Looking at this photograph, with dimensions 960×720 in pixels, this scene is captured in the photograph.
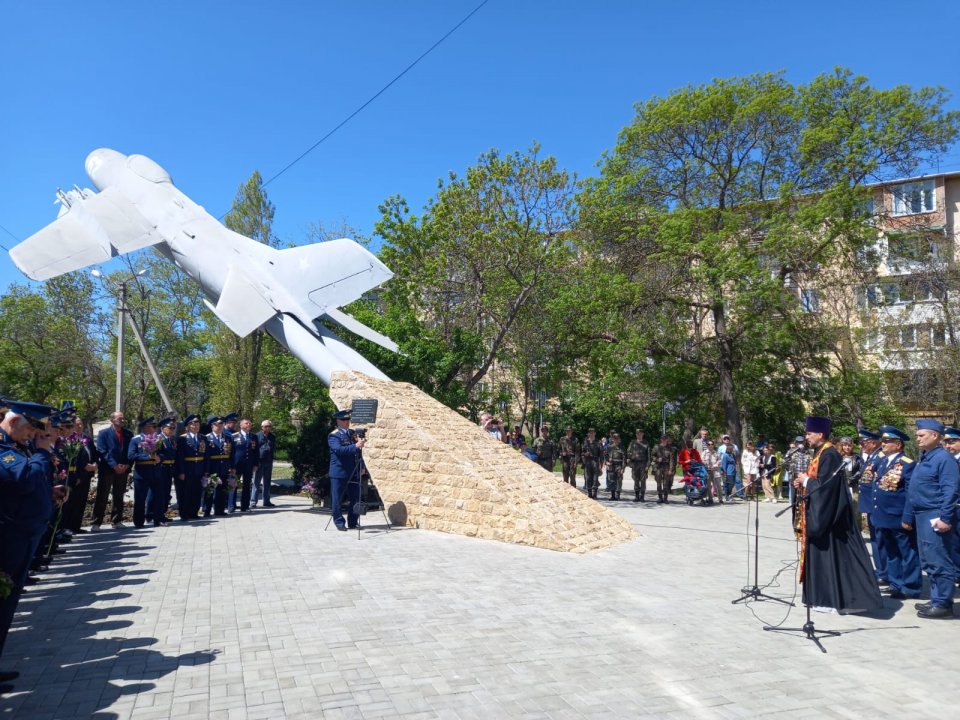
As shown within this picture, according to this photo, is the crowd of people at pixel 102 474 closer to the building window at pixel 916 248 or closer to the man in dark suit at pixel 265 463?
the man in dark suit at pixel 265 463

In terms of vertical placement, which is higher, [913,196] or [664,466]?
[913,196]

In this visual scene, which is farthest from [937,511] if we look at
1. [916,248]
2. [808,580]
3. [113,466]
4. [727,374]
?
[916,248]

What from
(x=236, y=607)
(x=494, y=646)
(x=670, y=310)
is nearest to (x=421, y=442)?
(x=236, y=607)

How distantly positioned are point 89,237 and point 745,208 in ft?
55.6

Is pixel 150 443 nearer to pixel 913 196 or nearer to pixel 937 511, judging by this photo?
pixel 937 511

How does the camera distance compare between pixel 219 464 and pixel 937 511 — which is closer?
pixel 937 511

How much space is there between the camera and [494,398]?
23156 millimetres

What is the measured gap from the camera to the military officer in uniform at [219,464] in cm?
1163

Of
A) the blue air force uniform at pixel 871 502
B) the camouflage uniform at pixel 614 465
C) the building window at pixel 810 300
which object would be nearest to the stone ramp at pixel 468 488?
the blue air force uniform at pixel 871 502

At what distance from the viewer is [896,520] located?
6.88 m

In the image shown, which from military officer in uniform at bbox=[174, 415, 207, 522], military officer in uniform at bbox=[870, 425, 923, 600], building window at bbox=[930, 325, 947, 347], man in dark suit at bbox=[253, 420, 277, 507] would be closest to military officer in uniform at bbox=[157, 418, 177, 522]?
military officer in uniform at bbox=[174, 415, 207, 522]

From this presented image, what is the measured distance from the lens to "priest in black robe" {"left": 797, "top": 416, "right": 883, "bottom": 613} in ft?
19.7

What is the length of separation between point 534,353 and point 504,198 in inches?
195

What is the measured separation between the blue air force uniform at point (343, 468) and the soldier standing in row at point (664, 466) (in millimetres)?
7941
